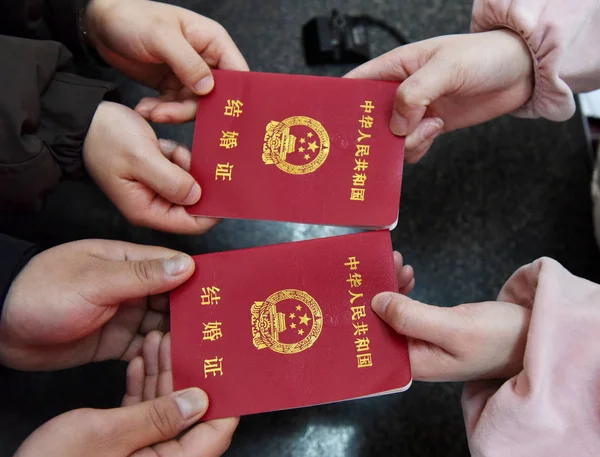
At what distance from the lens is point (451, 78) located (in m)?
0.71

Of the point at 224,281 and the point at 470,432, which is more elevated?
the point at 224,281

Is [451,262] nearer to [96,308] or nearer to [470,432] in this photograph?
[470,432]

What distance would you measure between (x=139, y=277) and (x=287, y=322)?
19cm

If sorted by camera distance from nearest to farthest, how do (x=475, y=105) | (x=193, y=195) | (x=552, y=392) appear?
1. (x=552, y=392)
2. (x=193, y=195)
3. (x=475, y=105)

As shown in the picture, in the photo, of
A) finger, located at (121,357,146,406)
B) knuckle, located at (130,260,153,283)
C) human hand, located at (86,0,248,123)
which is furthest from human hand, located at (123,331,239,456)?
human hand, located at (86,0,248,123)

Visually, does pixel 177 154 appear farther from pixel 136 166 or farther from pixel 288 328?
pixel 288 328

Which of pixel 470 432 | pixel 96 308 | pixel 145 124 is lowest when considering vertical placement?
pixel 470 432

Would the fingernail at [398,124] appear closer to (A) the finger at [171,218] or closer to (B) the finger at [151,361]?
(A) the finger at [171,218]

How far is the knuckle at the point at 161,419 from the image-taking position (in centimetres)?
60

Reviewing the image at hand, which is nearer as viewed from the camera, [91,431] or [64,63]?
[91,431]

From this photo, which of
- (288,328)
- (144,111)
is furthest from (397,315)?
(144,111)

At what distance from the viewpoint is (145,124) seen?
0.75 meters

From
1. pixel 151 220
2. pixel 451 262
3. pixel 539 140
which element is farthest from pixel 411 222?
pixel 151 220

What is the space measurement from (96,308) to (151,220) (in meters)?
0.14
